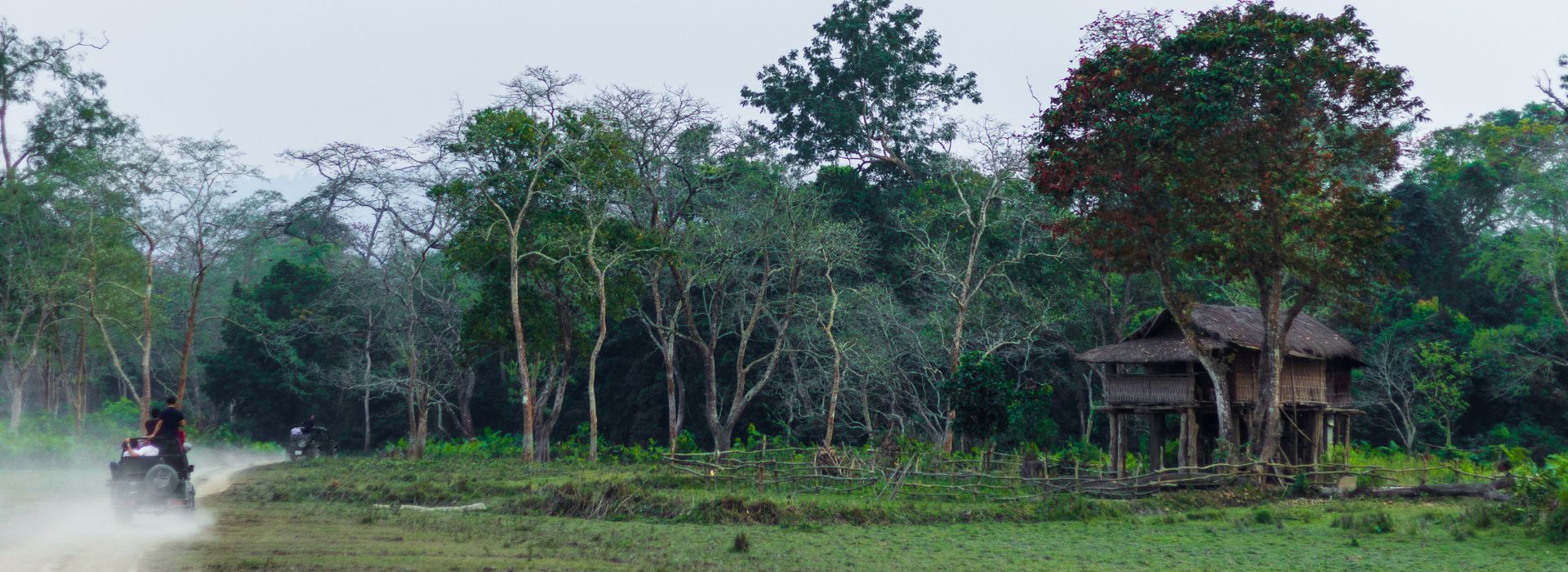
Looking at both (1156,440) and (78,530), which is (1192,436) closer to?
(1156,440)

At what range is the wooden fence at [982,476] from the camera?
2519cm

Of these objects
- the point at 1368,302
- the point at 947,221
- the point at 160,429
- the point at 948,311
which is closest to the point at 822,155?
the point at 947,221

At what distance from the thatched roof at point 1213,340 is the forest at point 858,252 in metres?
1.25

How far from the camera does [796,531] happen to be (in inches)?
788

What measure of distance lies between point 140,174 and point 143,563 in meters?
34.5

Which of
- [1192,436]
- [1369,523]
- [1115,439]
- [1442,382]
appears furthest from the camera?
[1442,382]

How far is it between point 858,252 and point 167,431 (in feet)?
88.5

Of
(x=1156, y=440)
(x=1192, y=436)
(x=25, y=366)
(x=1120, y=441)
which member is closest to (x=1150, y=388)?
(x=1192, y=436)

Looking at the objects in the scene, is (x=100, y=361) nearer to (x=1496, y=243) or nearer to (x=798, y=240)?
(x=798, y=240)

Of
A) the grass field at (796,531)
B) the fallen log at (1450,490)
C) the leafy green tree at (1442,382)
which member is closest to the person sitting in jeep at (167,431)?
the grass field at (796,531)

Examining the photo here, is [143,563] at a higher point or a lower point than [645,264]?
lower

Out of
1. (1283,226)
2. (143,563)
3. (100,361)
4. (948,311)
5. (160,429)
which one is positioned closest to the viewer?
(143,563)

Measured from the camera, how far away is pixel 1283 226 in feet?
94.7

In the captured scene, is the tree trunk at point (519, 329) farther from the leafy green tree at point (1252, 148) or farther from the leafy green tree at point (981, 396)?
the leafy green tree at point (1252, 148)
